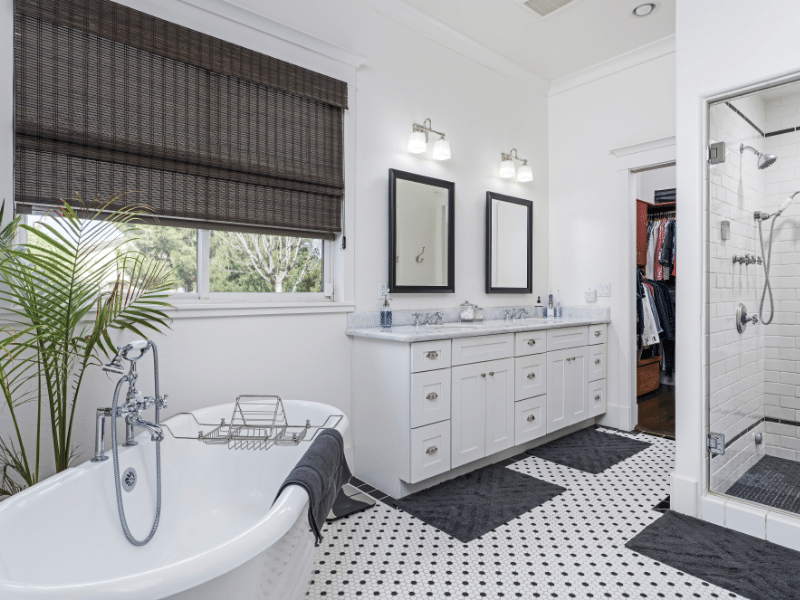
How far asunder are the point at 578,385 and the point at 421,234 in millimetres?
1632

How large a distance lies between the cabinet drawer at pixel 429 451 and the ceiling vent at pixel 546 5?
8.76ft

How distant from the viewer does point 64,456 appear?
5.68ft

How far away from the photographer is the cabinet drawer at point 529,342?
10.2ft

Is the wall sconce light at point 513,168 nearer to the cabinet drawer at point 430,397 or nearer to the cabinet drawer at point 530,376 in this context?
the cabinet drawer at point 530,376

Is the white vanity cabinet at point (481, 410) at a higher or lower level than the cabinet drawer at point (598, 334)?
lower

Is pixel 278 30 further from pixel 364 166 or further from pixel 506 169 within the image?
pixel 506 169

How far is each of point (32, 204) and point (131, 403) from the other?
96 cm

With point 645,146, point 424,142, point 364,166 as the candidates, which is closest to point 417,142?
point 424,142

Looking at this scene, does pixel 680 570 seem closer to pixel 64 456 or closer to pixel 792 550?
pixel 792 550

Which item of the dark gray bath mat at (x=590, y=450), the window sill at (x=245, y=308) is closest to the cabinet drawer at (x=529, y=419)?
the dark gray bath mat at (x=590, y=450)

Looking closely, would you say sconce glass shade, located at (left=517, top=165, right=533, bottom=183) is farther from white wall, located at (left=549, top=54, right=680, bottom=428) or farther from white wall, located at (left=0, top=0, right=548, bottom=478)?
white wall, located at (left=549, top=54, right=680, bottom=428)

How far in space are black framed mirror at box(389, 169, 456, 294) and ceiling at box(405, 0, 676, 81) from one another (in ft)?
3.65

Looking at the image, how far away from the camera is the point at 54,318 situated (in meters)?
1.66

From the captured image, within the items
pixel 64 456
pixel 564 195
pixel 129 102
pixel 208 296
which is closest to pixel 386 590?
pixel 64 456
